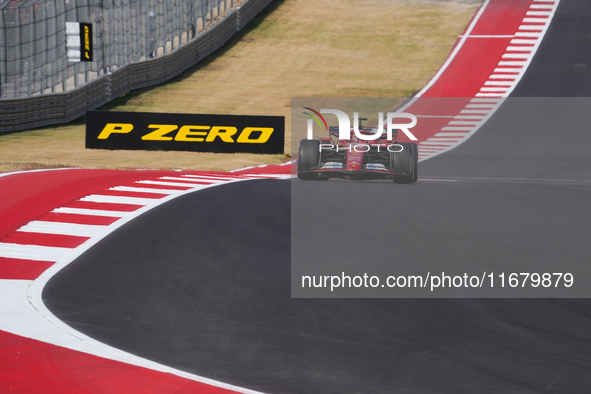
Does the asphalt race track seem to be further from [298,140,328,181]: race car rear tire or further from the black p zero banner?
the black p zero banner

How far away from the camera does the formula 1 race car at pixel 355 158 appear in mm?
14812

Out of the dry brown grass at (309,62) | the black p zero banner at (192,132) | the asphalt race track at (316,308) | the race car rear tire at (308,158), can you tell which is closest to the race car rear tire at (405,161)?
the asphalt race track at (316,308)

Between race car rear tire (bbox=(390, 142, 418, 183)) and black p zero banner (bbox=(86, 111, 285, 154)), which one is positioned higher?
race car rear tire (bbox=(390, 142, 418, 183))

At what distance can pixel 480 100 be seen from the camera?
33.4 m

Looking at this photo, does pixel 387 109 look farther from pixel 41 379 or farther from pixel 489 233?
pixel 41 379

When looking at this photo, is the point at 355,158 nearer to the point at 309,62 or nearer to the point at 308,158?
the point at 308,158

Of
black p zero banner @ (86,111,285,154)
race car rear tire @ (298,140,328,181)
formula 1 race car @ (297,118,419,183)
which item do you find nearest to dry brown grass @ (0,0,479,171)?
black p zero banner @ (86,111,285,154)

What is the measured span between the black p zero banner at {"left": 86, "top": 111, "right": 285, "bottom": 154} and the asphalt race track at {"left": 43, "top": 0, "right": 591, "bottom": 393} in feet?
27.5

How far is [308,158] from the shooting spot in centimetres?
1518

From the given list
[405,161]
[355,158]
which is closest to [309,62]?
[405,161]

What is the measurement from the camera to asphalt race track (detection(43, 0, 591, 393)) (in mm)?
6191

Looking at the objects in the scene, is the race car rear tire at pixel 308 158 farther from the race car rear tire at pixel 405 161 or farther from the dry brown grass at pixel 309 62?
the dry brown grass at pixel 309 62

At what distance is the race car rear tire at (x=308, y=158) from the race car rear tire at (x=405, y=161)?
4.43 feet

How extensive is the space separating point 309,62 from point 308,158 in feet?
83.6
